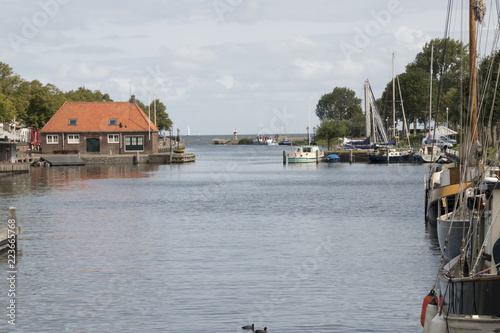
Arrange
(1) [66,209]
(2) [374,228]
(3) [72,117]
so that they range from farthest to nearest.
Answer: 1. (3) [72,117]
2. (1) [66,209]
3. (2) [374,228]

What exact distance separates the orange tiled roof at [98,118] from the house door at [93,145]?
1.93 m

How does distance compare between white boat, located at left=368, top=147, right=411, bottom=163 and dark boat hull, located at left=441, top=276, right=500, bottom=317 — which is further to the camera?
white boat, located at left=368, top=147, right=411, bottom=163

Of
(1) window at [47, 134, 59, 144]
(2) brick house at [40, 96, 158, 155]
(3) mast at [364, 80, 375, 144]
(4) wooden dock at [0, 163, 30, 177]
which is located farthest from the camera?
(3) mast at [364, 80, 375, 144]

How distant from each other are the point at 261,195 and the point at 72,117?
63091 mm

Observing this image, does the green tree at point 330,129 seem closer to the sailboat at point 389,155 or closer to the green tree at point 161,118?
the sailboat at point 389,155

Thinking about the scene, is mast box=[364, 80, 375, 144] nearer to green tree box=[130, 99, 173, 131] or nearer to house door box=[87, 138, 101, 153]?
house door box=[87, 138, 101, 153]

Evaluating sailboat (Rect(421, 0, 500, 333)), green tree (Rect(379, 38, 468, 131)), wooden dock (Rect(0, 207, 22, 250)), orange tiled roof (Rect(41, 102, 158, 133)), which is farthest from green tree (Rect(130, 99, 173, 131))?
sailboat (Rect(421, 0, 500, 333))

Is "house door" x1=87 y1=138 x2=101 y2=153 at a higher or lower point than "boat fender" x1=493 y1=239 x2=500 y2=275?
higher

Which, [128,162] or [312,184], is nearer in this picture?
[312,184]

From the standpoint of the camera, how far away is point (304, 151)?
387 feet

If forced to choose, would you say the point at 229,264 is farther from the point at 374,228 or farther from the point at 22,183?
the point at 22,183

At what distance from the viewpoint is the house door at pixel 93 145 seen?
4432 inches

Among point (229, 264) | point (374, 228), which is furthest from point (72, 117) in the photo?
point (229, 264)

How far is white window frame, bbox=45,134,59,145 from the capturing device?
11212cm
